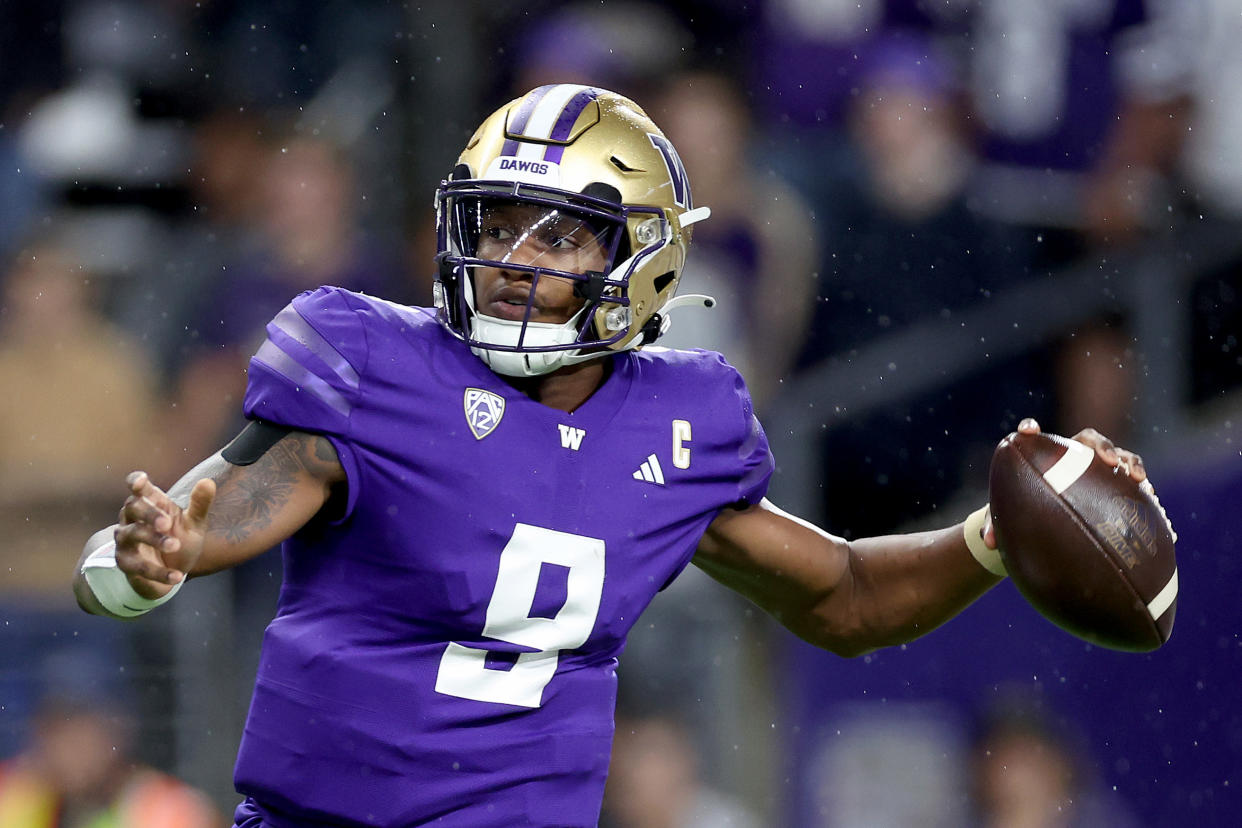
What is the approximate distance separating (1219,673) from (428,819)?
286 cm

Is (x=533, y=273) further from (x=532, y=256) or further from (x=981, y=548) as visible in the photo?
(x=981, y=548)

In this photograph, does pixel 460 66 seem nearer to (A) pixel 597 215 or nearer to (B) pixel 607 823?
(B) pixel 607 823

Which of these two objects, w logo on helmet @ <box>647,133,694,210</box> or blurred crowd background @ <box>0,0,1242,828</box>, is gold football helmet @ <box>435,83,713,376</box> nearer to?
w logo on helmet @ <box>647,133,694,210</box>

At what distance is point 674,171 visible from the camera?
2633mm

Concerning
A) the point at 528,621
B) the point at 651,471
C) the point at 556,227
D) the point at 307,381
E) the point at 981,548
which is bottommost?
the point at 981,548

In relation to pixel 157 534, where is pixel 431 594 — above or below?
below

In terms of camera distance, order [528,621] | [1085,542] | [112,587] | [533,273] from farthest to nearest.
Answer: [1085,542] → [533,273] → [528,621] → [112,587]

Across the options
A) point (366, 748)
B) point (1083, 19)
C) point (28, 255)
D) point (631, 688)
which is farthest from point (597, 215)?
point (1083, 19)

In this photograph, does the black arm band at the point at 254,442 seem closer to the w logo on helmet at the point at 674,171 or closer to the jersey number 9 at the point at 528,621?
the jersey number 9 at the point at 528,621

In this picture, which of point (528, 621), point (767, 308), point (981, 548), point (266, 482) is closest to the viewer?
point (266, 482)

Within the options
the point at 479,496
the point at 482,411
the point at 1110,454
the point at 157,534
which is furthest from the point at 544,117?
the point at 1110,454

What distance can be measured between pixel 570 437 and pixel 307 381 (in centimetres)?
39

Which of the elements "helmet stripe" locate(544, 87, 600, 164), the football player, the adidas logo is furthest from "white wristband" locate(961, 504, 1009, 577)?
"helmet stripe" locate(544, 87, 600, 164)

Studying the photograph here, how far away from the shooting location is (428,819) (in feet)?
7.38
